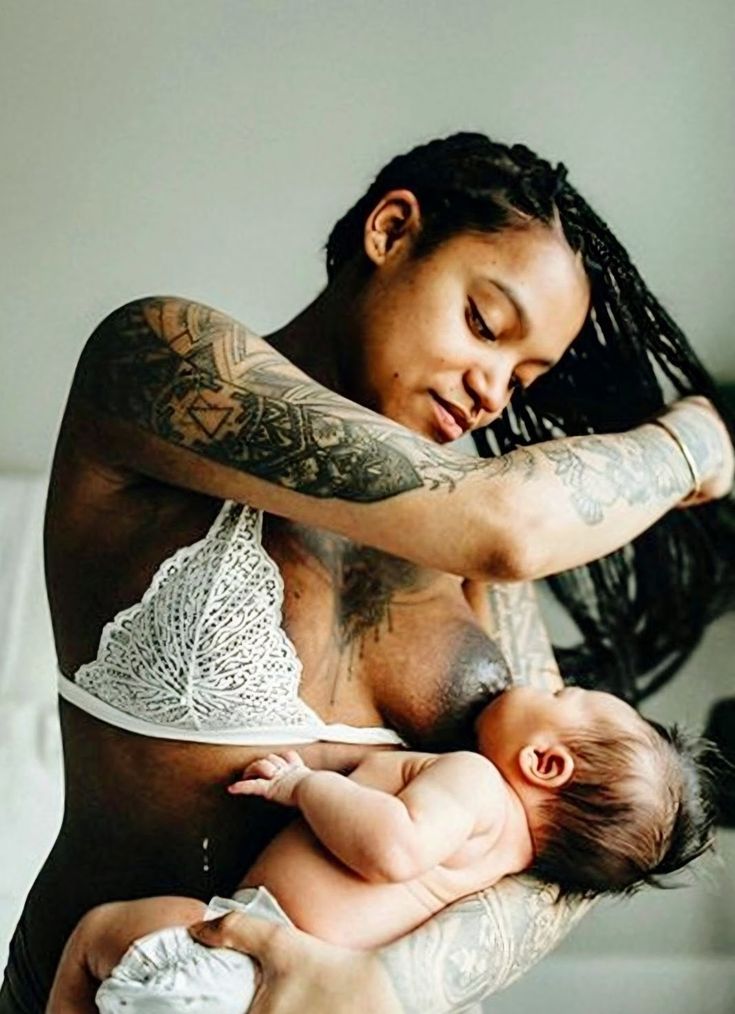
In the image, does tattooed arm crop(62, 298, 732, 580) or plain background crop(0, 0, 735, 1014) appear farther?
plain background crop(0, 0, 735, 1014)

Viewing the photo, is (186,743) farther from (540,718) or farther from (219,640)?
(540,718)

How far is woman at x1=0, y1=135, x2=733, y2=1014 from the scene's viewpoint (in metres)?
0.61

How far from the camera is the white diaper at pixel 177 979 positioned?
23.7 inches

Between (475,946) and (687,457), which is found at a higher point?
(687,457)

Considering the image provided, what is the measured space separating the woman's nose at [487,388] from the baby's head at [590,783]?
0.15 meters

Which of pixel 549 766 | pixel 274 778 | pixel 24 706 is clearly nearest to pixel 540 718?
pixel 549 766

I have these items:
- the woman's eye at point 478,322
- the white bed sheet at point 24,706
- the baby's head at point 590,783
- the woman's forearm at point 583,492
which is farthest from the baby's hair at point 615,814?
the white bed sheet at point 24,706

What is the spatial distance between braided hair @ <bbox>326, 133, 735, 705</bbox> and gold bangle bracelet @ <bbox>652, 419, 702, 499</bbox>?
68 mm

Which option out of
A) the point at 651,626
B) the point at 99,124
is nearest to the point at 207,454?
the point at 99,124

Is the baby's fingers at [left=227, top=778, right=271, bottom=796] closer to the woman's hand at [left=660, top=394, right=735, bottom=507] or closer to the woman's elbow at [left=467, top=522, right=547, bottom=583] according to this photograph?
the woman's elbow at [left=467, top=522, right=547, bottom=583]

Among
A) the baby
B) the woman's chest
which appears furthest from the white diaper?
the woman's chest

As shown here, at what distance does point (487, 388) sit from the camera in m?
0.69

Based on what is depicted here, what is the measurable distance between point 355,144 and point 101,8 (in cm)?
18

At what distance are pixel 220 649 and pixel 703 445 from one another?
27 centimetres
